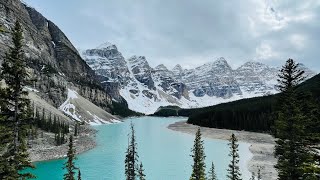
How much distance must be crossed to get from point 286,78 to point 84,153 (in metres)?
74.5

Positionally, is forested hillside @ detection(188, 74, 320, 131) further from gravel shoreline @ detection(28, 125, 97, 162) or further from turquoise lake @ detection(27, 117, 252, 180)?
gravel shoreline @ detection(28, 125, 97, 162)

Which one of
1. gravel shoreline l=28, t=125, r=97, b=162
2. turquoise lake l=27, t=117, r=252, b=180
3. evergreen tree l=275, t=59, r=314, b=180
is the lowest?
turquoise lake l=27, t=117, r=252, b=180

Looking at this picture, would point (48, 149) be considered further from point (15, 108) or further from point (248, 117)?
point (248, 117)

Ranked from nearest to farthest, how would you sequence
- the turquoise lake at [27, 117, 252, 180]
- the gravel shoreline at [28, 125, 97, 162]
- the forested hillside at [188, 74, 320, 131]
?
the turquoise lake at [27, 117, 252, 180] < the gravel shoreline at [28, 125, 97, 162] < the forested hillside at [188, 74, 320, 131]

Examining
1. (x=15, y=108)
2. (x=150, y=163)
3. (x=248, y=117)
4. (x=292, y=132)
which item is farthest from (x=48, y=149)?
(x=248, y=117)

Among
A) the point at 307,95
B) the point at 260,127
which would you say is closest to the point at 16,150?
the point at 307,95

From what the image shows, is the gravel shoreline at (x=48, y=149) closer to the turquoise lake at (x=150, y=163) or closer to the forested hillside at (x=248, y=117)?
the turquoise lake at (x=150, y=163)

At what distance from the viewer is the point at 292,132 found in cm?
2327

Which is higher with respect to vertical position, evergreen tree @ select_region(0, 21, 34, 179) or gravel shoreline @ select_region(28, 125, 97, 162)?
evergreen tree @ select_region(0, 21, 34, 179)

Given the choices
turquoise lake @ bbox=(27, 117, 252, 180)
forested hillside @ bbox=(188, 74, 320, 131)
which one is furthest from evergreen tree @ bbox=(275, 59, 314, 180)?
forested hillside @ bbox=(188, 74, 320, 131)

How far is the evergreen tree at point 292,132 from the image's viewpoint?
22.5m

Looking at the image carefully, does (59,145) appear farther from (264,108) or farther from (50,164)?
(264,108)

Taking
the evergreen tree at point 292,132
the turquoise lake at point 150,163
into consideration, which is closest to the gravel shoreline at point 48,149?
the turquoise lake at point 150,163

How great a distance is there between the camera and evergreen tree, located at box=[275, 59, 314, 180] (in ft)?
73.8
